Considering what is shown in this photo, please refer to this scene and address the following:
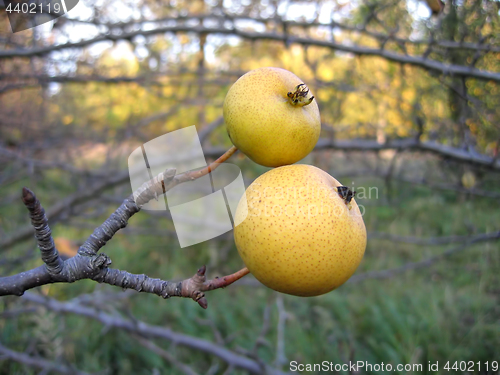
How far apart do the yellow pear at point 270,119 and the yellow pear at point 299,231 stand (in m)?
0.06

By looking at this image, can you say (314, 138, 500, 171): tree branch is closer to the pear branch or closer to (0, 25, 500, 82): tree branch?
(0, 25, 500, 82): tree branch

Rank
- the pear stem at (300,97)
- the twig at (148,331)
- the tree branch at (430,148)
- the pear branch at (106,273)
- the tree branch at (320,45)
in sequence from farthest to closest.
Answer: the twig at (148,331) → the tree branch at (430,148) → the tree branch at (320,45) → the pear stem at (300,97) → the pear branch at (106,273)

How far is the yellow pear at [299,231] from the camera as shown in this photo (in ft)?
3.06

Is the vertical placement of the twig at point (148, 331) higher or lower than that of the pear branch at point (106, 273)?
lower

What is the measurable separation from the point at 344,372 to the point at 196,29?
2.74 metres

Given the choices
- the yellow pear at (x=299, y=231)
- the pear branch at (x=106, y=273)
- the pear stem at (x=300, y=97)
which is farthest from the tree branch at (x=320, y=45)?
the pear branch at (x=106, y=273)

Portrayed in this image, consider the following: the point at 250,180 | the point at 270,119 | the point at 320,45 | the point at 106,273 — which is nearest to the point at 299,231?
the point at 270,119

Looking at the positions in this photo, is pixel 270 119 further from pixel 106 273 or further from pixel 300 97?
pixel 106 273

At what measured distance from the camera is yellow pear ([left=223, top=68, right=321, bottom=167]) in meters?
0.98

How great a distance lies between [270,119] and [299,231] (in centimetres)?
30

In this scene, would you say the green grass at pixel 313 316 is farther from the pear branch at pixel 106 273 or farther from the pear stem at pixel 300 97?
the pear stem at pixel 300 97

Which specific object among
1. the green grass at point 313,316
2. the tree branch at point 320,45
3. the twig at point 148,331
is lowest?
the green grass at point 313,316

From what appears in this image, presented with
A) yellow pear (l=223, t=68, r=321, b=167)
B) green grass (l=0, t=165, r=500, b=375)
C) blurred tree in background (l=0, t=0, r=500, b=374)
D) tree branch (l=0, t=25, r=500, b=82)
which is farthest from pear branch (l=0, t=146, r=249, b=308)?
tree branch (l=0, t=25, r=500, b=82)

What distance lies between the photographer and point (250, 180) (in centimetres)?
400
